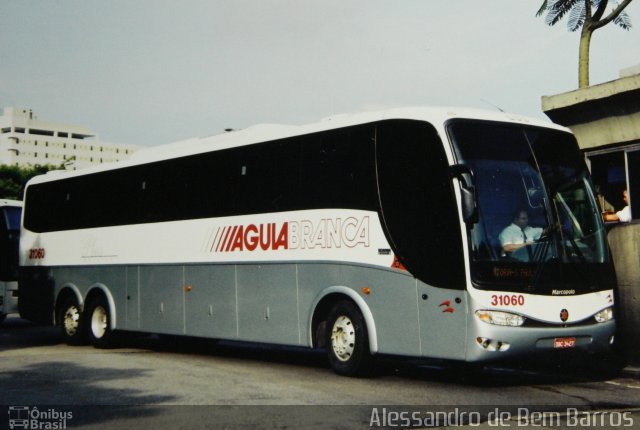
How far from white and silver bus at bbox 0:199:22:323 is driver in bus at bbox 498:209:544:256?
17432mm

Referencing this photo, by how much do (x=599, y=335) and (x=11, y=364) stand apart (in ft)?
27.6

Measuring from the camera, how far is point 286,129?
13.4 metres

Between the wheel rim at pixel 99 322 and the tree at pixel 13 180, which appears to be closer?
the wheel rim at pixel 99 322

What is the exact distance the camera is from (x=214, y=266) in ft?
47.3

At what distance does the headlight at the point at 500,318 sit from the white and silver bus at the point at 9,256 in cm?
1735

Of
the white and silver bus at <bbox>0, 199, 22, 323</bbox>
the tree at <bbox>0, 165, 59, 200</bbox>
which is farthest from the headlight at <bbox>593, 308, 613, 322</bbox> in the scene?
the tree at <bbox>0, 165, 59, 200</bbox>

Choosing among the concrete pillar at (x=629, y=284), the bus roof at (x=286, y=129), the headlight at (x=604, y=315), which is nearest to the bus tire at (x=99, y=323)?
the bus roof at (x=286, y=129)

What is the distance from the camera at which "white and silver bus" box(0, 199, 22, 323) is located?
2417cm

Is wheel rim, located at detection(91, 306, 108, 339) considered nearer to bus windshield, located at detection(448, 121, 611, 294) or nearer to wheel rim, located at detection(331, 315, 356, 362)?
wheel rim, located at detection(331, 315, 356, 362)

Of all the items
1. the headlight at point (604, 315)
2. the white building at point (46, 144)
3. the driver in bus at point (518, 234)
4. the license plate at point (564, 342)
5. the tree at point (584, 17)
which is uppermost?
the white building at point (46, 144)

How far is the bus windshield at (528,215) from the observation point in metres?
10.3

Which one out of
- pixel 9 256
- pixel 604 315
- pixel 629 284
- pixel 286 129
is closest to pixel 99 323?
pixel 286 129

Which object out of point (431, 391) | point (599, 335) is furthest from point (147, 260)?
point (599, 335)

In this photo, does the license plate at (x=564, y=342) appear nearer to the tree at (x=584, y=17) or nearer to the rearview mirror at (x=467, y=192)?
the rearview mirror at (x=467, y=192)
